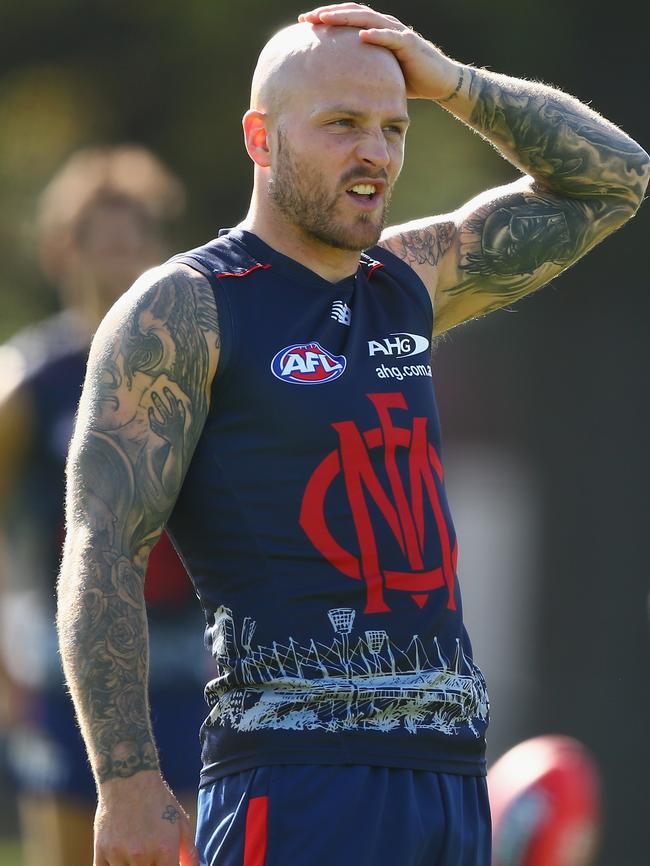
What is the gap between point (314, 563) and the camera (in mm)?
3604

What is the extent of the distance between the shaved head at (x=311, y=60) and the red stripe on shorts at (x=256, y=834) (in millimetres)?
1552

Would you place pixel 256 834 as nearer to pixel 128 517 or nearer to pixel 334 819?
pixel 334 819

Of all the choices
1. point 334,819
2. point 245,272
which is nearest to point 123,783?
point 334,819

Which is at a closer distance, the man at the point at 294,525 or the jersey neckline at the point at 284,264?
the man at the point at 294,525

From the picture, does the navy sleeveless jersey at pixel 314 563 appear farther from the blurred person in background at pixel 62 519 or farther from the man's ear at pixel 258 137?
the blurred person in background at pixel 62 519

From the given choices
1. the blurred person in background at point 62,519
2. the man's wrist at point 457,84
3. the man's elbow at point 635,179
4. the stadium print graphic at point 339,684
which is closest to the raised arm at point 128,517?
the stadium print graphic at point 339,684

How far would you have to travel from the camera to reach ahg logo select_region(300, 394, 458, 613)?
3.62 m

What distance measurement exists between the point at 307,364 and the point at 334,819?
0.94 metres

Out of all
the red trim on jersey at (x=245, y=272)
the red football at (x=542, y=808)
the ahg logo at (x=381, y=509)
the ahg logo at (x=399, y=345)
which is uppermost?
the red trim on jersey at (x=245, y=272)

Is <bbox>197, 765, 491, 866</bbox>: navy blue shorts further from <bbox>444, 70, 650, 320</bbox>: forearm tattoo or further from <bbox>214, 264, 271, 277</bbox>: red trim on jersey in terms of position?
<bbox>444, 70, 650, 320</bbox>: forearm tattoo

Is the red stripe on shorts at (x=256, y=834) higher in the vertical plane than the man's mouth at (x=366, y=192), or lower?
lower

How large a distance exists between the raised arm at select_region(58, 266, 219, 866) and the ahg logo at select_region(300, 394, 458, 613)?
29 centimetres

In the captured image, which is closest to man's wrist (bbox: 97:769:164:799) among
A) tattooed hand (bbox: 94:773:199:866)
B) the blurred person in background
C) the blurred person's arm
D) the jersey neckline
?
tattooed hand (bbox: 94:773:199:866)

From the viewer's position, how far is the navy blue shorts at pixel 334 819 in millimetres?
3473
